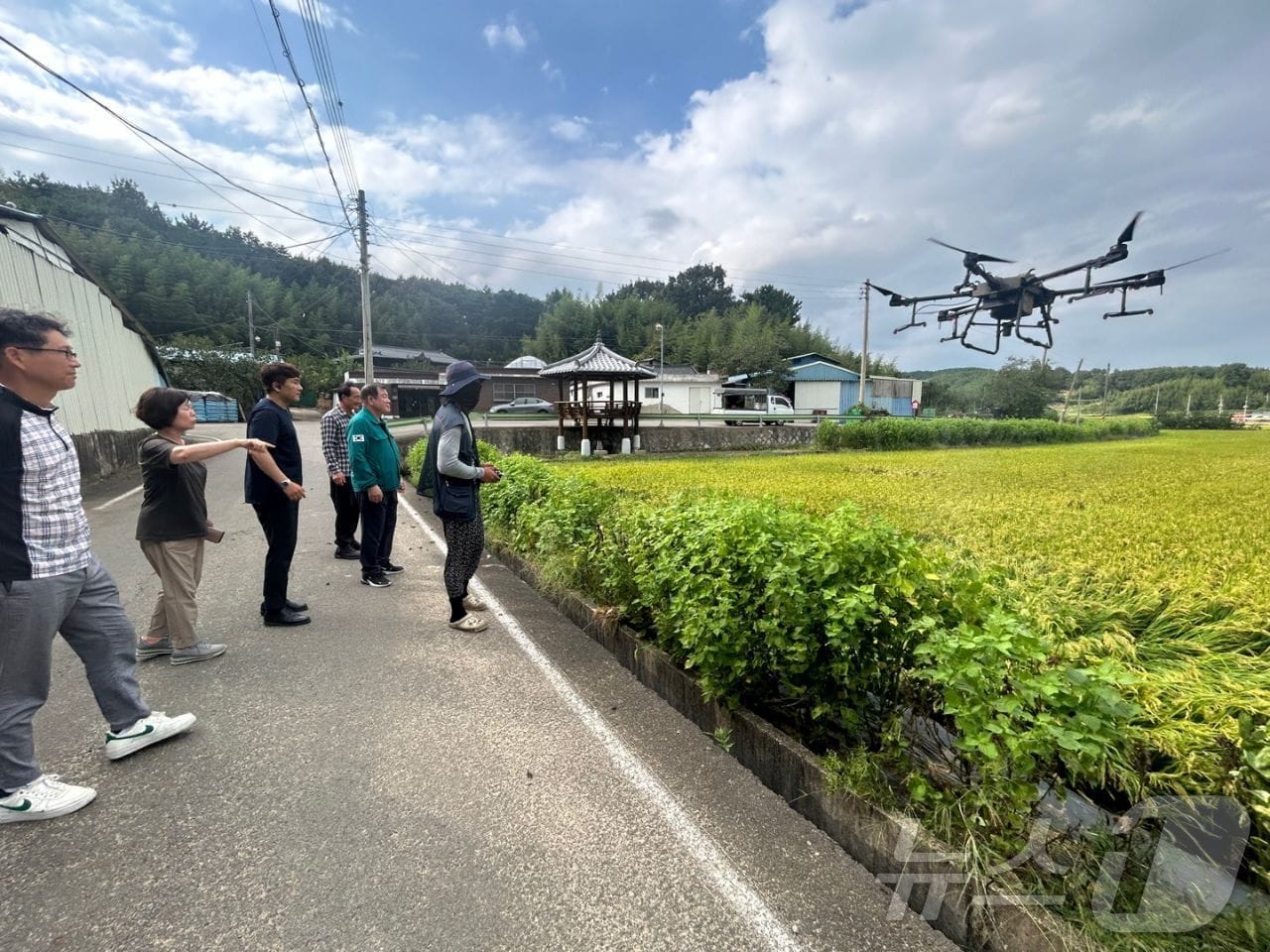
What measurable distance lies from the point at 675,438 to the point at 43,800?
19030mm

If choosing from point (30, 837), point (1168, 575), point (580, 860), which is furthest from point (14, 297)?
point (1168, 575)

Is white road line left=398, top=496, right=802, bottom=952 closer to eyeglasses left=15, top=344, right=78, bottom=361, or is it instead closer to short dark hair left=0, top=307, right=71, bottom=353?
eyeglasses left=15, top=344, right=78, bottom=361

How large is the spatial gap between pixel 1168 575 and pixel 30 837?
5654 mm

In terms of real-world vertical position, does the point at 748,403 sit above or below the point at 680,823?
above

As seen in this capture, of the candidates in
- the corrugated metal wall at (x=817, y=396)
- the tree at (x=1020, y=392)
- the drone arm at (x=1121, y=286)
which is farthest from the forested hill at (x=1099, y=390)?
the drone arm at (x=1121, y=286)

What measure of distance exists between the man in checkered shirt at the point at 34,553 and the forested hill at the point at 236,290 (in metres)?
41.3

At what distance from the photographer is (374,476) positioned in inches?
196

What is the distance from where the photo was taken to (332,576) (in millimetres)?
5445

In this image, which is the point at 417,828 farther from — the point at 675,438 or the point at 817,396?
the point at 817,396

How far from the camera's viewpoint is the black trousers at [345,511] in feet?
19.0

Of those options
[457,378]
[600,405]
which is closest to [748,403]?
[600,405]

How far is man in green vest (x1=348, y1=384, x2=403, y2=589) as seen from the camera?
494cm

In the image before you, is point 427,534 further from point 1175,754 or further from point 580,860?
point 1175,754

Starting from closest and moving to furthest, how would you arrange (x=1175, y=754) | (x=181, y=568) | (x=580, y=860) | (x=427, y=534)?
(x=1175, y=754) < (x=580, y=860) < (x=181, y=568) < (x=427, y=534)
